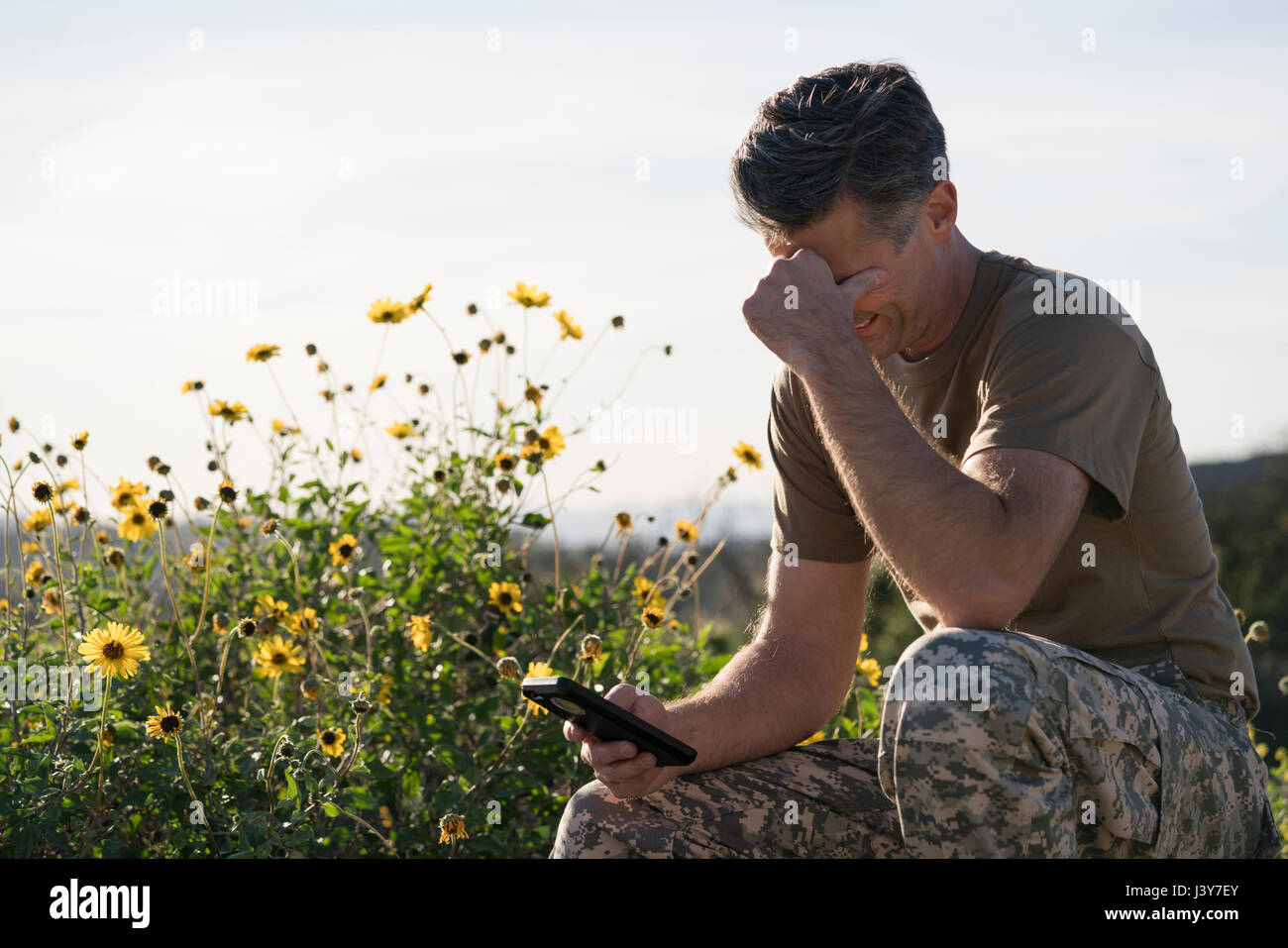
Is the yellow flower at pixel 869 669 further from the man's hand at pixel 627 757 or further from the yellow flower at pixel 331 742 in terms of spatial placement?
the yellow flower at pixel 331 742

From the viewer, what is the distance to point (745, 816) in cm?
226

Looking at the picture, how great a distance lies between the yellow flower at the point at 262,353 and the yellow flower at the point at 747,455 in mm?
1341

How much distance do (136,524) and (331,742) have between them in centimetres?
84

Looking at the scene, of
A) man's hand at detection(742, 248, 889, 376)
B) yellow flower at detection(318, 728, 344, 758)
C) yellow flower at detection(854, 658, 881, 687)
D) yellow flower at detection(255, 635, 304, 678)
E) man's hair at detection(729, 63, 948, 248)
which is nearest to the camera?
man's hand at detection(742, 248, 889, 376)

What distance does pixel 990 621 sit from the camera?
6.51 ft

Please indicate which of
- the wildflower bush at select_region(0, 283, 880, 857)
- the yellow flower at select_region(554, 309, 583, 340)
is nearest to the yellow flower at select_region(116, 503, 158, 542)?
the wildflower bush at select_region(0, 283, 880, 857)

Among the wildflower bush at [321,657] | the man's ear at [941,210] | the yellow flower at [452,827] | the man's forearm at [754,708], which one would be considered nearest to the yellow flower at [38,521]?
the wildflower bush at [321,657]

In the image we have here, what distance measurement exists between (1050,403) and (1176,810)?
704mm

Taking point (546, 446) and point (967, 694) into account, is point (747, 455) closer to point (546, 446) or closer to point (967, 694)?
point (546, 446)

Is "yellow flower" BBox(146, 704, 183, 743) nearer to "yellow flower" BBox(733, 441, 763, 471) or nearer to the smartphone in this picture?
the smartphone

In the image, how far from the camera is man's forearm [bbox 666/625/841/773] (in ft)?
7.48

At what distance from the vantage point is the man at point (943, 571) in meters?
1.89

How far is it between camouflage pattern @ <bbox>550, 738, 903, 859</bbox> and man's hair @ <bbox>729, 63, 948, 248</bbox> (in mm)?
1015
